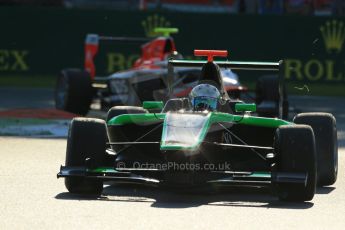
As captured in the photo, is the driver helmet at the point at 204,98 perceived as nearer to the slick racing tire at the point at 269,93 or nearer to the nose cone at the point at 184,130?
the nose cone at the point at 184,130

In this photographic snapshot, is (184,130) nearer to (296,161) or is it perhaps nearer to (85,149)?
(85,149)

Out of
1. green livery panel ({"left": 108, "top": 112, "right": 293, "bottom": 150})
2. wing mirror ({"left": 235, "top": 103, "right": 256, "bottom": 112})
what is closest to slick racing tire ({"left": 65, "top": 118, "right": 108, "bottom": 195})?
green livery panel ({"left": 108, "top": 112, "right": 293, "bottom": 150})

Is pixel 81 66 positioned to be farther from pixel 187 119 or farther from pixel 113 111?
pixel 187 119

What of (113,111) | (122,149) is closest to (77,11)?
(113,111)

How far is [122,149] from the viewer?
37.0 ft

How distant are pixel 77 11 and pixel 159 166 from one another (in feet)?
51.6

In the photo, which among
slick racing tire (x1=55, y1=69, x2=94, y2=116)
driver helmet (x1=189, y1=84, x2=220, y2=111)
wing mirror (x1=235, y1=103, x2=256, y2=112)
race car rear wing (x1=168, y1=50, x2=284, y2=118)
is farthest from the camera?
slick racing tire (x1=55, y1=69, x2=94, y2=116)

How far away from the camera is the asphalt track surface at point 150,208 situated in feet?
30.8

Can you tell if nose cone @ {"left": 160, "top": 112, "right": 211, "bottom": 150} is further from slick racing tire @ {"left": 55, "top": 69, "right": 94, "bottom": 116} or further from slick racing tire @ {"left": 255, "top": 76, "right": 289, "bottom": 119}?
slick racing tire @ {"left": 55, "top": 69, "right": 94, "bottom": 116}

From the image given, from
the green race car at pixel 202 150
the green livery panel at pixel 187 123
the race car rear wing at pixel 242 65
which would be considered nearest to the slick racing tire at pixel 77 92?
the race car rear wing at pixel 242 65

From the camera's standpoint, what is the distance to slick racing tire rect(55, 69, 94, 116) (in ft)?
66.7

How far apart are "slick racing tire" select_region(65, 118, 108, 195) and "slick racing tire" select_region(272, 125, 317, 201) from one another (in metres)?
1.55

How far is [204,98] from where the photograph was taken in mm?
11945

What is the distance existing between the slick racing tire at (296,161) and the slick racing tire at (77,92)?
9.92 meters
